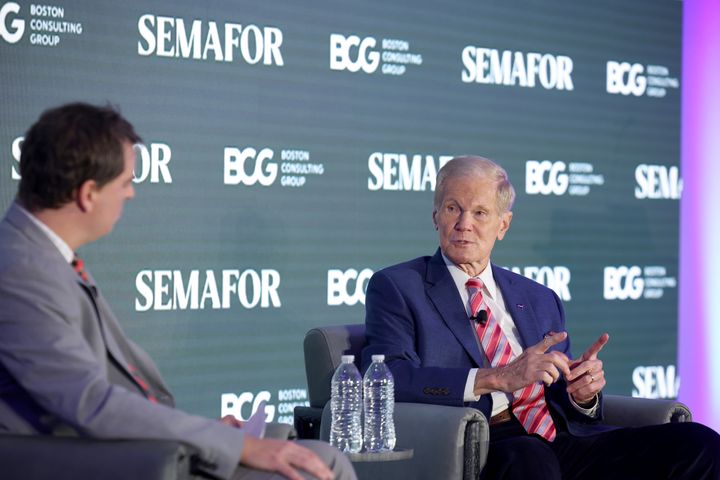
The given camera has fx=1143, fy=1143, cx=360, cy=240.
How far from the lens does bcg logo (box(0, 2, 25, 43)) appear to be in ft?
13.9

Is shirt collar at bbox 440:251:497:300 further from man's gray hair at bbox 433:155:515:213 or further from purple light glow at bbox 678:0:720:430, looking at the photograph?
purple light glow at bbox 678:0:720:430

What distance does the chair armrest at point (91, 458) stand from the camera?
2.16 meters

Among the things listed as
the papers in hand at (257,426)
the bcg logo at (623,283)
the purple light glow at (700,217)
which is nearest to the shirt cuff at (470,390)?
the papers in hand at (257,426)

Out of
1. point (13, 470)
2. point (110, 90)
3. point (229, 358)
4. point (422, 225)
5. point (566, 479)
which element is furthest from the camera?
point (422, 225)

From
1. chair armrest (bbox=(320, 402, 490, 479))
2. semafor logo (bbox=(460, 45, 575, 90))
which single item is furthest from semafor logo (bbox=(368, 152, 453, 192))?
chair armrest (bbox=(320, 402, 490, 479))

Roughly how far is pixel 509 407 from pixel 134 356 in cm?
149

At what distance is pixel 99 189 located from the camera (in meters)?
2.34

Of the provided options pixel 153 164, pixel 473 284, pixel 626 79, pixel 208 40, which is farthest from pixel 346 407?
pixel 626 79

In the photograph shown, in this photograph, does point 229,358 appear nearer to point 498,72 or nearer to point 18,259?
point 498,72

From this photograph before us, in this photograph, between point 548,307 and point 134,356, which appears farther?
point 548,307

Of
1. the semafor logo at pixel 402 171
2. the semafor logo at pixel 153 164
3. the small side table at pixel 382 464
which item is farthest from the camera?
the semafor logo at pixel 402 171

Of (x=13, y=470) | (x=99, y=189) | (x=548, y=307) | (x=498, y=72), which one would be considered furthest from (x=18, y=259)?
(x=498, y=72)

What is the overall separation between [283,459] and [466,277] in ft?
5.35

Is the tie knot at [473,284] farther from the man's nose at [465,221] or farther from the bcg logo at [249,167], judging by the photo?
the bcg logo at [249,167]
